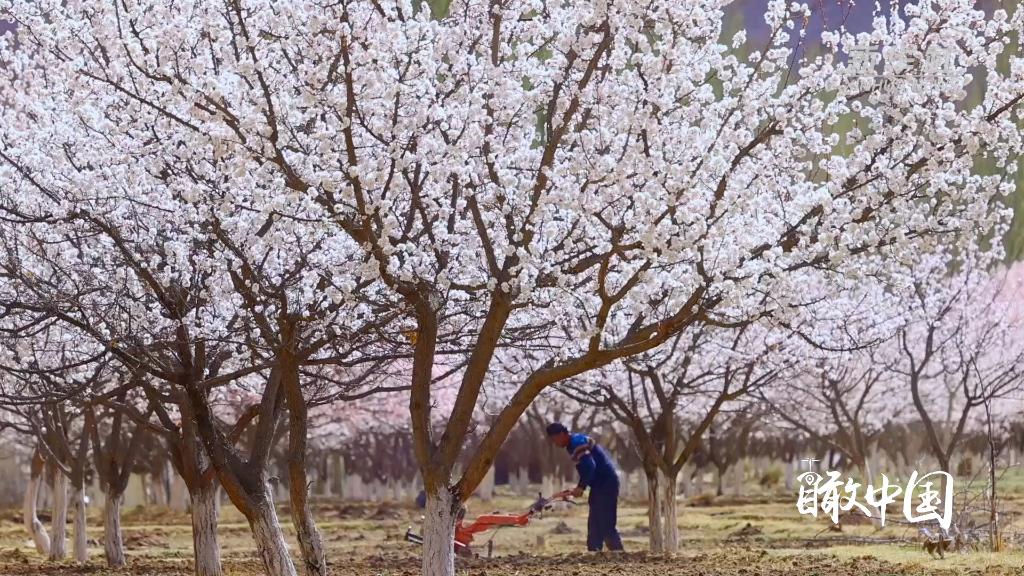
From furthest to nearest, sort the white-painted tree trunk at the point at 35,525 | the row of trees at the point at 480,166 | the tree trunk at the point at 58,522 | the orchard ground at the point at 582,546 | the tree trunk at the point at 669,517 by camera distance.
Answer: the white-painted tree trunk at the point at 35,525 < the tree trunk at the point at 58,522 < the tree trunk at the point at 669,517 < the orchard ground at the point at 582,546 < the row of trees at the point at 480,166

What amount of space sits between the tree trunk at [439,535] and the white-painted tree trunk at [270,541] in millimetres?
1642

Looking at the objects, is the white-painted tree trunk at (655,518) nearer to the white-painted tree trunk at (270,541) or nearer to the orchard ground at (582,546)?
the orchard ground at (582,546)

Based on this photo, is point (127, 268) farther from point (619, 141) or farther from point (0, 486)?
point (0, 486)

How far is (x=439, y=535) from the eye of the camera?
10195 mm

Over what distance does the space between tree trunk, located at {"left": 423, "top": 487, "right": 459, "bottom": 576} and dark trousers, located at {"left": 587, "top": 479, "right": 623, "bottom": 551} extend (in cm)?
843

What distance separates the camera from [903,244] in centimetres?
945

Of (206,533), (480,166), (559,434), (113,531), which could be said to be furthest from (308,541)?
(113,531)

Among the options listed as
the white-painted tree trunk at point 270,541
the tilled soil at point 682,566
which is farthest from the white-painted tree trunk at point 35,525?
the white-painted tree trunk at point 270,541

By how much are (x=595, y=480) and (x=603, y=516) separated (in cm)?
91

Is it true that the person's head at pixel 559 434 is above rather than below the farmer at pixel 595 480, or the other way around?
above

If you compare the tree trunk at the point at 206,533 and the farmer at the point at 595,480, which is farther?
the farmer at the point at 595,480

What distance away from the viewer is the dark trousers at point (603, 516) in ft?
60.9

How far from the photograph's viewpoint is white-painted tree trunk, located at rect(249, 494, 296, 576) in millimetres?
11219

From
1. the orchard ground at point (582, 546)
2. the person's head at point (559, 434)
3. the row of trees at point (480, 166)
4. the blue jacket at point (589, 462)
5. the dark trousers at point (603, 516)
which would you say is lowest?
the orchard ground at point (582, 546)
